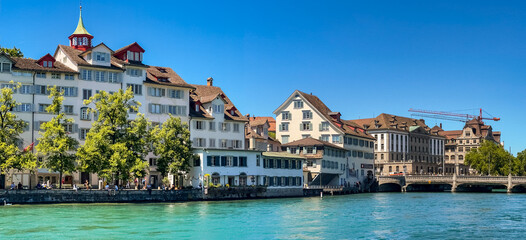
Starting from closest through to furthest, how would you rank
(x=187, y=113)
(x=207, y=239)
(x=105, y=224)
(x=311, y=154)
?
(x=207, y=239) → (x=105, y=224) → (x=187, y=113) → (x=311, y=154)

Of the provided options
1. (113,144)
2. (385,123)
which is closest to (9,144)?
(113,144)

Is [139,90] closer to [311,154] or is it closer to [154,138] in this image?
[154,138]

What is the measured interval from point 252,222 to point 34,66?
4088 centimetres

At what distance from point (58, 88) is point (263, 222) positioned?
1588 inches

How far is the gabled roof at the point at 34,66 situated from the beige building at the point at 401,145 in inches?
3587

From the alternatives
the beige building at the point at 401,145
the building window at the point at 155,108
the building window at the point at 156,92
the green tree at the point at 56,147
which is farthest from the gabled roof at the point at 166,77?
the beige building at the point at 401,145

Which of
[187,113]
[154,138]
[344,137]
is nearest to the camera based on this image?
[154,138]

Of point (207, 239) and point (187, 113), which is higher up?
point (187, 113)

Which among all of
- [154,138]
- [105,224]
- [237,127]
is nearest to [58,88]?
[154,138]

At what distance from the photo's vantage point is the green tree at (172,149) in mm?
85250

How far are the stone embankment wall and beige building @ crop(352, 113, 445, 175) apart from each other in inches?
3354

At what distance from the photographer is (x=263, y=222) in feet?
185

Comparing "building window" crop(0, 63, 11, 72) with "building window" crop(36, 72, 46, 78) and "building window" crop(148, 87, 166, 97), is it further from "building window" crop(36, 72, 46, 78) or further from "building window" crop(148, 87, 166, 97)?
"building window" crop(148, 87, 166, 97)

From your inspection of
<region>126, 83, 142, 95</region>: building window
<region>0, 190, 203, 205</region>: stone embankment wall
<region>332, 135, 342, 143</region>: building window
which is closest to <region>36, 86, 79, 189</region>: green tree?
<region>0, 190, 203, 205</region>: stone embankment wall
